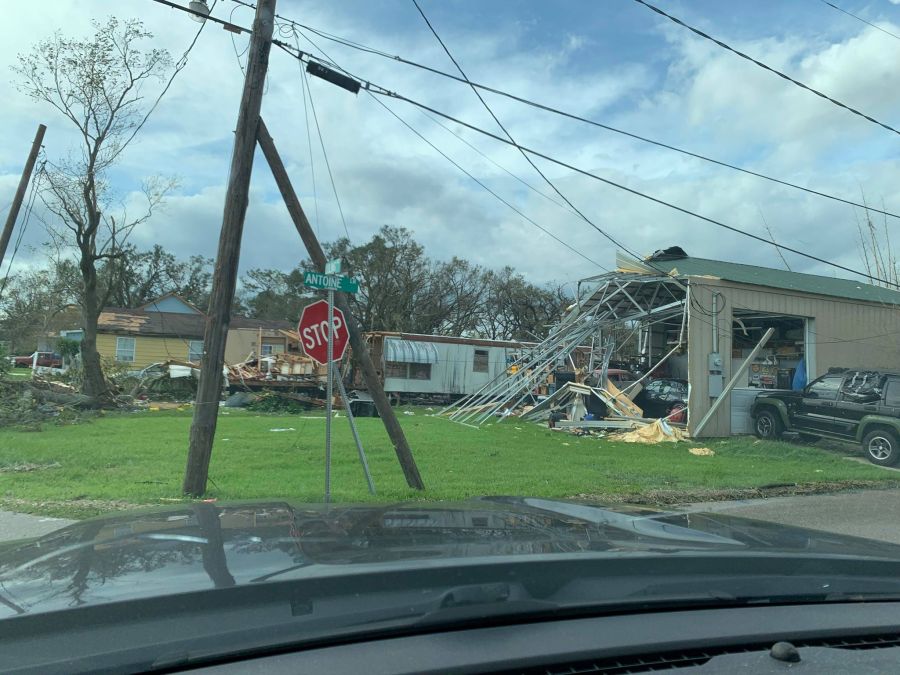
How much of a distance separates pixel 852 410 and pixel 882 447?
105cm

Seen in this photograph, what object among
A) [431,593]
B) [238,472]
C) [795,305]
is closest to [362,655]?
[431,593]

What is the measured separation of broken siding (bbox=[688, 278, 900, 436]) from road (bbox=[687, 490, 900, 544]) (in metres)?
7.54

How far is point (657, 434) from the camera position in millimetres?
19422

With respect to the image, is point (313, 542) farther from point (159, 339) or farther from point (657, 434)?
point (159, 339)

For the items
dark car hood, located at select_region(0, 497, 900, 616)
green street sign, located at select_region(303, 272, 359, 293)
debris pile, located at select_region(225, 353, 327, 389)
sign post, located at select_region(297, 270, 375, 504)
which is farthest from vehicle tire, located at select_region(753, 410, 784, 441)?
debris pile, located at select_region(225, 353, 327, 389)

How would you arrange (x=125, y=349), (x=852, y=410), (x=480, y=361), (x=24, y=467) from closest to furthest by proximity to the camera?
(x=24, y=467) < (x=852, y=410) < (x=480, y=361) < (x=125, y=349)

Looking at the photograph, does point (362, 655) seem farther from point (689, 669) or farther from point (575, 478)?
point (575, 478)

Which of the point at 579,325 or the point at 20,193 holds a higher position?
the point at 20,193

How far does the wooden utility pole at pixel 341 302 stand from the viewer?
955 cm

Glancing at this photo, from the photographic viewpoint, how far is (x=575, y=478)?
12.2m

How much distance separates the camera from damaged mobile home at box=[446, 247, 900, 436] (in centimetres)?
2011

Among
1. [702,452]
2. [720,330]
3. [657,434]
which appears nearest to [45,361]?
[657,434]

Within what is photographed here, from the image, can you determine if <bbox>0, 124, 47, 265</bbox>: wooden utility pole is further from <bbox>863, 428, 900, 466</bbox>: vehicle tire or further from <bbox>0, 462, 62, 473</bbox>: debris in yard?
<bbox>863, 428, 900, 466</bbox>: vehicle tire

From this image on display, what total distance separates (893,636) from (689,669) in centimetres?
93
